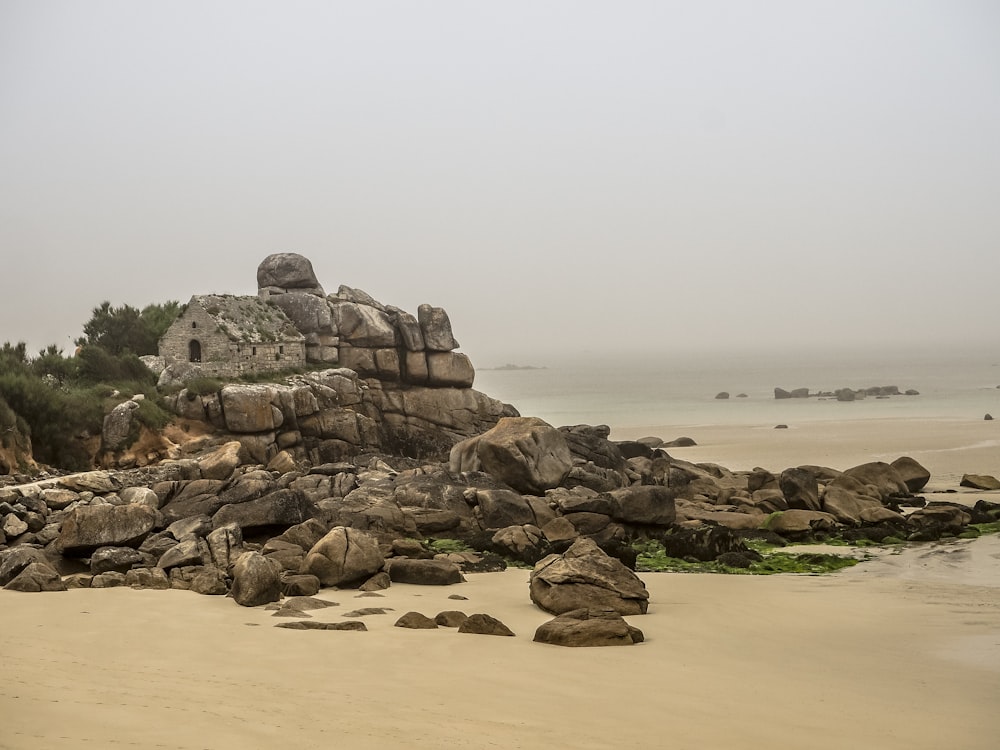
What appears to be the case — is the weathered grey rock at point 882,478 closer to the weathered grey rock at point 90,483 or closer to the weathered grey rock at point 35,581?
the weathered grey rock at point 90,483

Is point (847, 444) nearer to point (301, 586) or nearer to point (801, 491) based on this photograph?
point (801, 491)

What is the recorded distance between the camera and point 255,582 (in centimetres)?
1309

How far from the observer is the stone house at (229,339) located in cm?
3775

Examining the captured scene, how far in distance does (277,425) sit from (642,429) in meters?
32.5

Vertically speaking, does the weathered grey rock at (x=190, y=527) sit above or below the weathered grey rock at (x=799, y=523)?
above

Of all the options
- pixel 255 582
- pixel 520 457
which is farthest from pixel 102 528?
pixel 520 457

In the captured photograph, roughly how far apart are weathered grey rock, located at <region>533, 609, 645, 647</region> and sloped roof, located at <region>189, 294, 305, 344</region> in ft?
97.9

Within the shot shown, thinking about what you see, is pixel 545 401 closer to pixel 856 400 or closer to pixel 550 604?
pixel 856 400

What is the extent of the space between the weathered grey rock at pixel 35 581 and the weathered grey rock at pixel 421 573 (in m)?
5.33

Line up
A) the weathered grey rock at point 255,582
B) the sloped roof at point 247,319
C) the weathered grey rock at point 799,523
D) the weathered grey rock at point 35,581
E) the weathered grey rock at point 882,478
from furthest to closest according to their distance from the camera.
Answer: the sloped roof at point 247,319 < the weathered grey rock at point 882,478 < the weathered grey rock at point 799,523 < the weathered grey rock at point 35,581 < the weathered grey rock at point 255,582

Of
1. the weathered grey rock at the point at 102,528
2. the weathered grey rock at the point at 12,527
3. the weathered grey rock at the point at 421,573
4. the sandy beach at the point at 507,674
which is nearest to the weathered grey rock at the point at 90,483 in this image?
the weathered grey rock at the point at 12,527

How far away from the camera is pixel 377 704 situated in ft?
26.5

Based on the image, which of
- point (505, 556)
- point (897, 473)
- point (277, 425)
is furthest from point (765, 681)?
point (277, 425)

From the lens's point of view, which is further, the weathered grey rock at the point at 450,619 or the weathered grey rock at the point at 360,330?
the weathered grey rock at the point at 360,330
